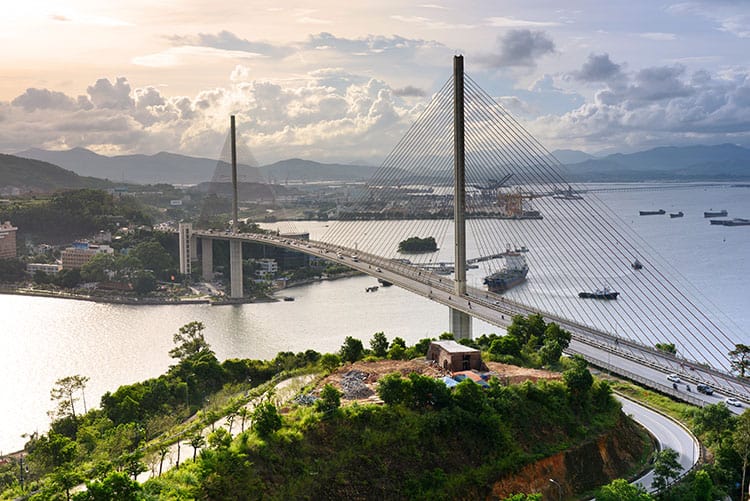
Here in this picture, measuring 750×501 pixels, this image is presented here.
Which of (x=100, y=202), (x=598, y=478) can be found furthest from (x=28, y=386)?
(x=100, y=202)

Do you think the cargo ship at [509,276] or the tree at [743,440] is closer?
the tree at [743,440]

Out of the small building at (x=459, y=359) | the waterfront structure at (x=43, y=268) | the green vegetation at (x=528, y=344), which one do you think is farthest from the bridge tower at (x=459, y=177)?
the waterfront structure at (x=43, y=268)

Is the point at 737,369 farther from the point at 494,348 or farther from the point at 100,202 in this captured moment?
the point at 100,202

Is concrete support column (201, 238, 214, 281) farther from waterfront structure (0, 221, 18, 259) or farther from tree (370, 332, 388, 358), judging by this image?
tree (370, 332, 388, 358)

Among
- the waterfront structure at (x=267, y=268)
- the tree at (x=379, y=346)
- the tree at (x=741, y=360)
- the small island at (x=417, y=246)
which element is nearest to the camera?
the tree at (x=379, y=346)

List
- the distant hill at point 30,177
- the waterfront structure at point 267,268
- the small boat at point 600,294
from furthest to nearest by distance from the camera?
1. the distant hill at point 30,177
2. the waterfront structure at point 267,268
3. the small boat at point 600,294

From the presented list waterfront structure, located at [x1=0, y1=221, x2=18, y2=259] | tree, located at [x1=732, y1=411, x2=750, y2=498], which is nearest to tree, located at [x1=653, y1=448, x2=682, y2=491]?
tree, located at [x1=732, y1=411, x2=750, y2=498]

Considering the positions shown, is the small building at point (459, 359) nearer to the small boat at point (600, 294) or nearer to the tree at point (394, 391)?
the tree at point (394, 391)
